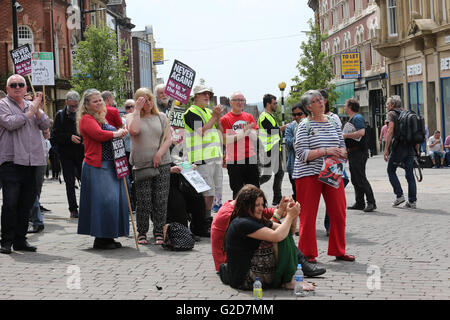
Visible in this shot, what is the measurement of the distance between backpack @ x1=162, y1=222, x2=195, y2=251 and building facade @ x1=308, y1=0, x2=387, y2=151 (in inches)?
1442

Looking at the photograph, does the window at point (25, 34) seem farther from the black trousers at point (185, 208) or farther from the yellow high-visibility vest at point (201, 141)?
the black trousers at point (185, 208)

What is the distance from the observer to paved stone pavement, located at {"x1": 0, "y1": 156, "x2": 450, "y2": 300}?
6.68 m

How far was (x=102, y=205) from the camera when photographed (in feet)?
30.5

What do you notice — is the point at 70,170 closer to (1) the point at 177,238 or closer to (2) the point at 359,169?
(1) the point at 177,238

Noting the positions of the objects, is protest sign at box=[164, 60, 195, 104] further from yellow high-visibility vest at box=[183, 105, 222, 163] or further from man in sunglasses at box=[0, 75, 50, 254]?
man in sunglasses at box=[0, 75, 50, 254]

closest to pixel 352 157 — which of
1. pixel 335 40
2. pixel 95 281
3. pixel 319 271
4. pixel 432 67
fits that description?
pixel 319 271

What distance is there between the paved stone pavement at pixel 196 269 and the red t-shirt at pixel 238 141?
1381mm

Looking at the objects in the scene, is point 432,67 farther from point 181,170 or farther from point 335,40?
point 335,40

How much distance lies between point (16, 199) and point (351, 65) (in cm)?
4594

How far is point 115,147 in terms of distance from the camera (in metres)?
9.33

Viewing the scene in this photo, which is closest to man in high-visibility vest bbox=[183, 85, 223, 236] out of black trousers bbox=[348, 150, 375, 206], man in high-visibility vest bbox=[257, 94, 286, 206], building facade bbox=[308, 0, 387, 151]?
man in high-visibility vest bbox=[257, 94, 286, 206]

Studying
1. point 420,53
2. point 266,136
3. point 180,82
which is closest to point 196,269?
point 180,82

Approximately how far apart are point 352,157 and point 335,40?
2095 inches

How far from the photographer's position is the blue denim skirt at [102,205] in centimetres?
930
